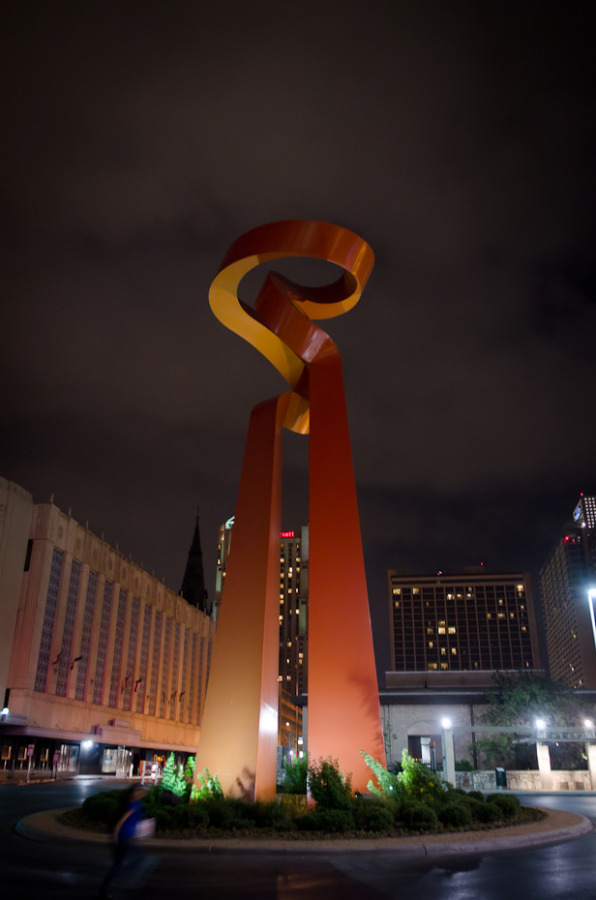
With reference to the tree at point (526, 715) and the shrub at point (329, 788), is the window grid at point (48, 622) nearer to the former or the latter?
the tree at point (526, 715)

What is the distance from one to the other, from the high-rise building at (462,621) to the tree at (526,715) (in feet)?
371

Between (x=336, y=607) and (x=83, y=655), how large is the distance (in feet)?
139

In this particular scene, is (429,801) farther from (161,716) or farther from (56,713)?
(161,716)

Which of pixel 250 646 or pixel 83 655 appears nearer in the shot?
pixel 250 646

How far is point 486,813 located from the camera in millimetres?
13180

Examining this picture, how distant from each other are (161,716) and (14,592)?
28.0m

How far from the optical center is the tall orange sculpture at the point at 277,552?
14258mm

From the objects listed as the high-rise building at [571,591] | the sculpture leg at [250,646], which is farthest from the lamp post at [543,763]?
the high-rise building at [571,591]

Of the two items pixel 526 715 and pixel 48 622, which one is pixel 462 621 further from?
pixel 48 622

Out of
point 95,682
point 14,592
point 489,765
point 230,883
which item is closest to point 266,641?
point 230,883

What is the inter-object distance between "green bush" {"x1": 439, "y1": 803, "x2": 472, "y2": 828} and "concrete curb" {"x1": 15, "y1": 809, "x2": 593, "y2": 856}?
2.22ft

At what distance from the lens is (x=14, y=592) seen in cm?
4419

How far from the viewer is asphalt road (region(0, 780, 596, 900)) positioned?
7621mm

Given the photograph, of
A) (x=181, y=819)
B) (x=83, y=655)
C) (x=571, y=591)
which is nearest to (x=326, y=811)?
(x=181, y=819)
